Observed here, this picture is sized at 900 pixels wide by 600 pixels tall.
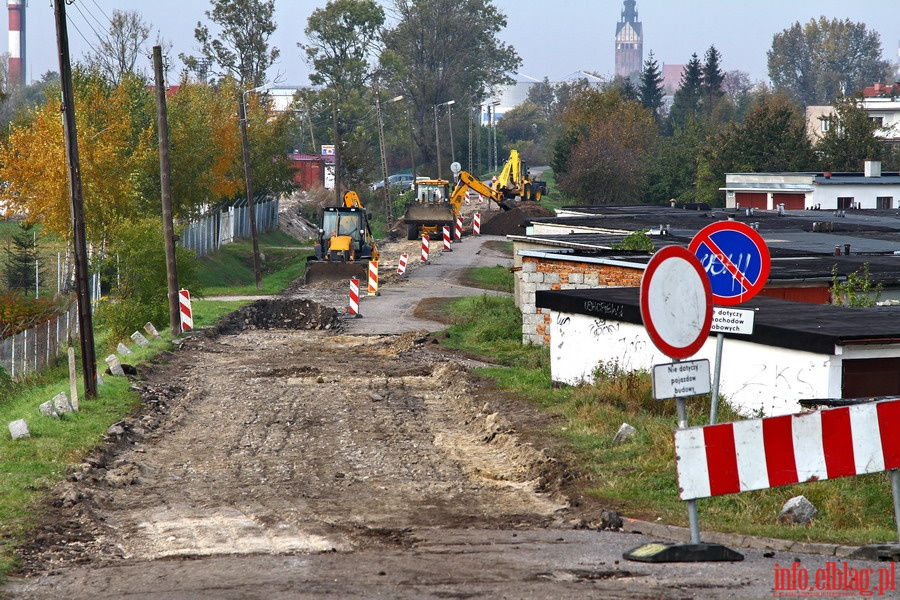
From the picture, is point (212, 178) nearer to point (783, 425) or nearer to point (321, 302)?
point (321, 302)

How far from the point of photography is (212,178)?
50.8 meters

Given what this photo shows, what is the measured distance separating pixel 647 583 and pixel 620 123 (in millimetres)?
86860

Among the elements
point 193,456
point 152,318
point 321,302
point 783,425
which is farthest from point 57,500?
point 321,302

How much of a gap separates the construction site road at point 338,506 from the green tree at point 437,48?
275 ft

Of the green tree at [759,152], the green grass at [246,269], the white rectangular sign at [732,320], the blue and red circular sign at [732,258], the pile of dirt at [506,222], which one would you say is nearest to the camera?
the white rectangular sign at [732,320]

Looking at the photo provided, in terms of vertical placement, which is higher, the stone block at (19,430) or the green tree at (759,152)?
the green tree at (759,152)

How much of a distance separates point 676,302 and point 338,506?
15.3ft

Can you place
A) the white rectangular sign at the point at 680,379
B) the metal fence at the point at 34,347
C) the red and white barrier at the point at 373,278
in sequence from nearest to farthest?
the white rectangular sign at the point at 680,379 → the metal fence at the point at 34,347 → the red and white barrier at the point at 373,278

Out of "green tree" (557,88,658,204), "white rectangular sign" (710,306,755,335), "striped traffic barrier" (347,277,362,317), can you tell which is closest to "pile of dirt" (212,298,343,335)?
"striped traffic barrier" (347,277,362,317)

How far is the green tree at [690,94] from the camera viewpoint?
128750mm

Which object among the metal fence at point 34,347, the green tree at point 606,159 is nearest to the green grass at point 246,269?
the metal fence at point 34,347

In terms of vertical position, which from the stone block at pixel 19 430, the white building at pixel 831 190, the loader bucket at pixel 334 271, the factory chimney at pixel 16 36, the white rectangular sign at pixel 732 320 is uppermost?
the factory chimney at pixel 16 36

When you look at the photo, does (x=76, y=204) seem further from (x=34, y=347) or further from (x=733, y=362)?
(x=733, y=362)

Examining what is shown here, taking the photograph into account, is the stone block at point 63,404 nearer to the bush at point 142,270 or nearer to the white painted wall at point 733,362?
the white painted wall at point 733,362
